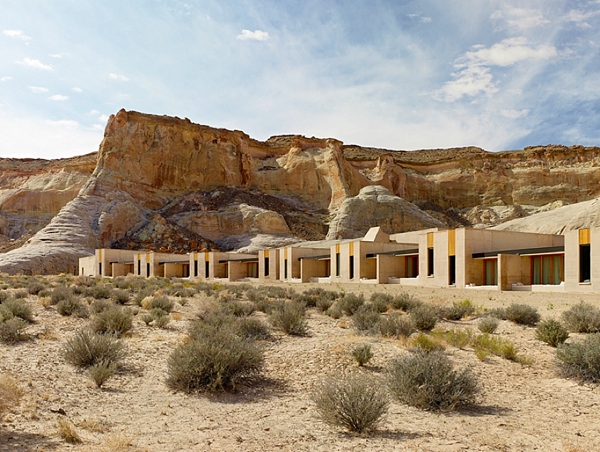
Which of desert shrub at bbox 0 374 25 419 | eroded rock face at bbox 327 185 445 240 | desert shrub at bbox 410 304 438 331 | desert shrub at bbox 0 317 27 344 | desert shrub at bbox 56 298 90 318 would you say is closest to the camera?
desert shrub at bbox 0 374 25 419

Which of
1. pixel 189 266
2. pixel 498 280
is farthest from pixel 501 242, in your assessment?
pixel 189 266

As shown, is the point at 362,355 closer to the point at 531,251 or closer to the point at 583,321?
the point at 583,321

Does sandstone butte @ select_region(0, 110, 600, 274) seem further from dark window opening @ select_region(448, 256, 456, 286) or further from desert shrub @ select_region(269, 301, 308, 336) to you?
desert shrub @ select_region(269, 301, 308, 336)

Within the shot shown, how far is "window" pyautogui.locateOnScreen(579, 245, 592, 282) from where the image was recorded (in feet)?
89.0

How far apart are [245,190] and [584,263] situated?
71.3 m

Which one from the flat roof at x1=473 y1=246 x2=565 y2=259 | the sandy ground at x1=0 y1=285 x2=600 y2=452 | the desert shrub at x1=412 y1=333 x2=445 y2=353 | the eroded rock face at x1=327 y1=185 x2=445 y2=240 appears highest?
the eroded rock face at x1=327 y1=185 x2=445 y2=240

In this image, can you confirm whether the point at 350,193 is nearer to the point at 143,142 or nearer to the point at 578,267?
the point at 143,142

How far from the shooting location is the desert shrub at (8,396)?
664cm

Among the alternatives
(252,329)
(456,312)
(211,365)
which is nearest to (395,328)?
(252,329)

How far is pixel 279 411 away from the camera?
7.55m

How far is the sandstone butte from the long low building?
17.8 metres

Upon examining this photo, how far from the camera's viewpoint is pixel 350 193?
92312 mm

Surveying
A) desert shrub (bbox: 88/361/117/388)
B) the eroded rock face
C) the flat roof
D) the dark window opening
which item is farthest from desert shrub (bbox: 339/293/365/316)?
the eroded rock face

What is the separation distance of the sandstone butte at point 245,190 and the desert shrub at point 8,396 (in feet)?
197
